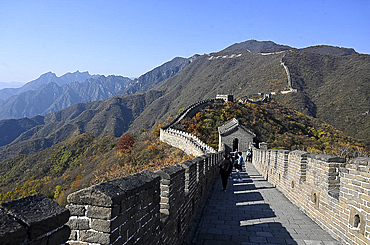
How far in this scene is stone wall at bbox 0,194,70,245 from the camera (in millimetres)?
1179

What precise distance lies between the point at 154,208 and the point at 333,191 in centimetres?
399

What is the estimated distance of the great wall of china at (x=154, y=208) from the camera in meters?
1.36

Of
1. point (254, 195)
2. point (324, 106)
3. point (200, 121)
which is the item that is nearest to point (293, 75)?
point (324, 106)

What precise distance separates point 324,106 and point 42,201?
79.4m

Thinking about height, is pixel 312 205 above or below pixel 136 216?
below

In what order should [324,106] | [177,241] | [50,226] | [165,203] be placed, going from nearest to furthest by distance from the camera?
[50,226] → [165,203] → [177,241] → [324,106]

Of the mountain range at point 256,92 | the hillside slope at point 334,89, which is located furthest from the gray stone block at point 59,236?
the mountain range at point 256,92

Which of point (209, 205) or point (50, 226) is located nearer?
point (50, 226)

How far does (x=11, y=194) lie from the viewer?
38094mm

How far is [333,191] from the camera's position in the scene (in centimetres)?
529

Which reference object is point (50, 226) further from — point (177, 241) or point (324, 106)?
point (324, 106)

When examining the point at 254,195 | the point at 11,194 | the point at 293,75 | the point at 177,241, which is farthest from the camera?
the point at 293,75

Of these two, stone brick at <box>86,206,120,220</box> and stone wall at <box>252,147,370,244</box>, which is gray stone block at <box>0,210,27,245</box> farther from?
stone wall at <box>252,147,370,244</box>

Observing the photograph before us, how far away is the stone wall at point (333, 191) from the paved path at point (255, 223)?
0.27 meters
